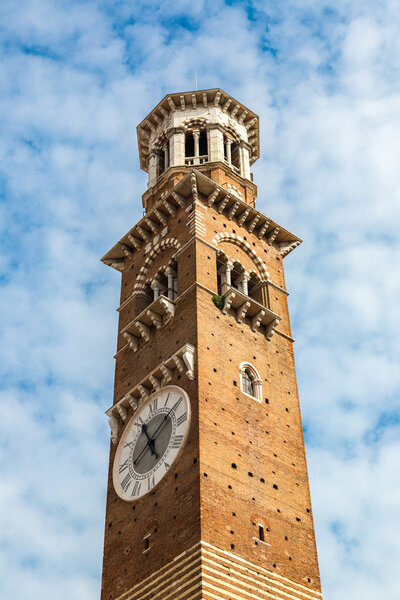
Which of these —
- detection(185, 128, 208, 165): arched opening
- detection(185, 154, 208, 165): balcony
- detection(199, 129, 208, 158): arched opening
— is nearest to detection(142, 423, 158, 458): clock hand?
detection(185, 154, 208, 165): balcony

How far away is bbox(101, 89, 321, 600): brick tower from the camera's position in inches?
957

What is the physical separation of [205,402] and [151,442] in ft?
7.88

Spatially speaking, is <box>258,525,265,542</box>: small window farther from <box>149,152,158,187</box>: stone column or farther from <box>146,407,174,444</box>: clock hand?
<box>149,152,158,187</box>: stone column

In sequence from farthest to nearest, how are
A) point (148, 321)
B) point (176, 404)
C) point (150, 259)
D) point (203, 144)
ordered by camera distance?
point (203, 144) < point (150, 259) < point (148, 321) < point (176, 404)

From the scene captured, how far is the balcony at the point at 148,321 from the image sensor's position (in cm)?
3014

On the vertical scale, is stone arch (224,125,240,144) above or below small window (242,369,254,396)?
above

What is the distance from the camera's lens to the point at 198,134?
3797cm

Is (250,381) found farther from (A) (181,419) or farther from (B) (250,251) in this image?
(B) (250,251)

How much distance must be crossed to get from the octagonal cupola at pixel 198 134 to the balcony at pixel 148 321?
26.6ft

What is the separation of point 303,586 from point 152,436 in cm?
631

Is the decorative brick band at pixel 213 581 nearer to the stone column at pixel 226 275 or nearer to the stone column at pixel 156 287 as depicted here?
the stone column at pixel 226 275

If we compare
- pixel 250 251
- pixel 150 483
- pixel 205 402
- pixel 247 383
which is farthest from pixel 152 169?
pixel 150 483

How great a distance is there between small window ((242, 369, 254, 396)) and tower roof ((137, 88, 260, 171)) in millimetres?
13540

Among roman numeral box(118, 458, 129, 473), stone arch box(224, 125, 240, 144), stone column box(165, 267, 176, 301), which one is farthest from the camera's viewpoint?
stone arch box(224, 125, 240, 144)
